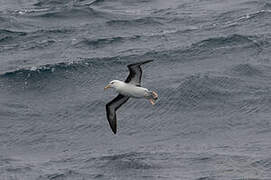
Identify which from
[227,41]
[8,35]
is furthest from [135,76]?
[8,35]

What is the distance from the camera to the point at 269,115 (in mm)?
35781

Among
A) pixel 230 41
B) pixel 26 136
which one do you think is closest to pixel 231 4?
pixel 230 41

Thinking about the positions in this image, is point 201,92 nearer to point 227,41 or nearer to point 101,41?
point 227,41

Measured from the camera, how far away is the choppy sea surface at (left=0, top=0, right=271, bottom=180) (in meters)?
33.2

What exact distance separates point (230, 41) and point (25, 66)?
11.4 meters

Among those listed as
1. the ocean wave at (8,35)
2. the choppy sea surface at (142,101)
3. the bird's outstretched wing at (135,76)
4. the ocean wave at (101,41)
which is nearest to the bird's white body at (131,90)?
the bird's outstretched wing at (135,76)

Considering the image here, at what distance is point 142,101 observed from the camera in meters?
38.8

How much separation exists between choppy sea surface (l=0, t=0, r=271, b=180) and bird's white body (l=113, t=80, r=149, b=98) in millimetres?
5174

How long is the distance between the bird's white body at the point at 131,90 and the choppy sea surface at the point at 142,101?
517 cm

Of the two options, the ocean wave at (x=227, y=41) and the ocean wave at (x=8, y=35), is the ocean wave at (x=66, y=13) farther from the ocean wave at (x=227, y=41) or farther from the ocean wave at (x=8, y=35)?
the ocean wave at (x=227, y=41)

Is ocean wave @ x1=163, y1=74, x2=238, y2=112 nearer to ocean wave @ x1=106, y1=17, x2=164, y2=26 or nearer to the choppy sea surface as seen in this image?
the choppy sea surface

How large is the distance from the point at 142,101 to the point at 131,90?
11414 mm

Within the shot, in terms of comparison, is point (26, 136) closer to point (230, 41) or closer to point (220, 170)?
point (220, 170)

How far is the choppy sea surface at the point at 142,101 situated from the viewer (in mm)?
33159
